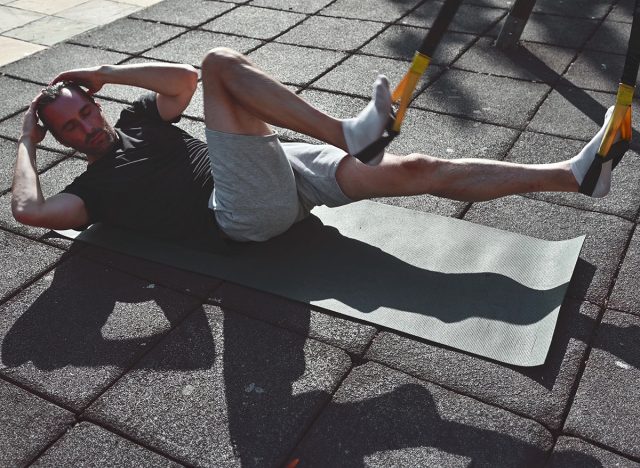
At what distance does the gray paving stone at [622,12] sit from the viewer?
5316mm

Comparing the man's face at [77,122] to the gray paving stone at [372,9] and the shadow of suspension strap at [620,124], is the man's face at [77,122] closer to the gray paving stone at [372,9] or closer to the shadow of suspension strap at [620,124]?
the shadow of suspension strap at [620,124]

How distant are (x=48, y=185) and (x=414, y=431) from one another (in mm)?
2259

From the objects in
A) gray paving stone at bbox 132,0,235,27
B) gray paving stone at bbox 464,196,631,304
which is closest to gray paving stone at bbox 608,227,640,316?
gray paving stone at bbox 464,196,631,304

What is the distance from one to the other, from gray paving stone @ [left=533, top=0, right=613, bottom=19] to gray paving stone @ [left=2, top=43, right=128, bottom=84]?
3.02 meters

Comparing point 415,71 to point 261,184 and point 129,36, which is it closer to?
point 261,184

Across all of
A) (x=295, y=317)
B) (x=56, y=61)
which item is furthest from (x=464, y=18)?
(x=295, y=317)

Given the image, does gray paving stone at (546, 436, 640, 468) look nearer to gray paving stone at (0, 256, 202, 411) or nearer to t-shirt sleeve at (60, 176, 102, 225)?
gray paving stone at (0, 256, 202, 411)

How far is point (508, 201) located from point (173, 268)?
1.48 meters

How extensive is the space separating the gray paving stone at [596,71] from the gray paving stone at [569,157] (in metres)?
0.73

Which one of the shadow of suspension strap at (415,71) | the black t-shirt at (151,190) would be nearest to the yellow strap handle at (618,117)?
the shadow of suspension strap at (415,71)

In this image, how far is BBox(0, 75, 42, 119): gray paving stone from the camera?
4.48 m

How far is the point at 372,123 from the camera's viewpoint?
2.52m

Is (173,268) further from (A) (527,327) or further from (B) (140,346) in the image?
(A) (527,327)

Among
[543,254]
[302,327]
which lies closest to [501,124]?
[543,254]
